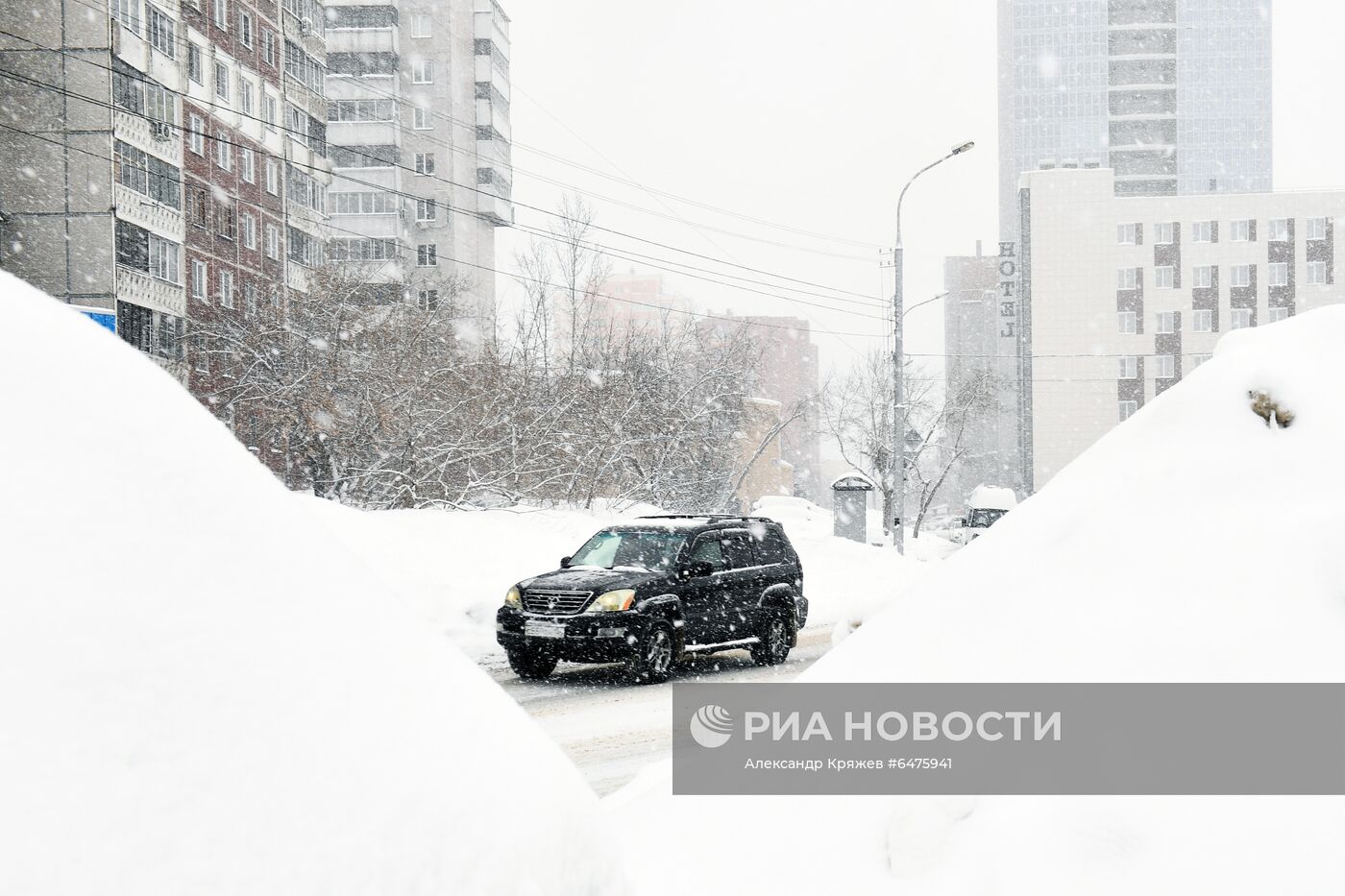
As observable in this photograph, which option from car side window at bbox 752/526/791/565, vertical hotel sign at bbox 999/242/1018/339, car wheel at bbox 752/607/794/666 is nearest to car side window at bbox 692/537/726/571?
car side window at bbox 752/526/791/565

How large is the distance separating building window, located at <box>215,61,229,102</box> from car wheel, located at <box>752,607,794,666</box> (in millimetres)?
40068

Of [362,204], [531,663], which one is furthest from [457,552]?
[362,204]

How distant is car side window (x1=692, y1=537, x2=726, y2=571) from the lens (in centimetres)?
1202

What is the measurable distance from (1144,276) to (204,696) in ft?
288

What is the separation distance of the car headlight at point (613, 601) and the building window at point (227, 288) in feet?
125

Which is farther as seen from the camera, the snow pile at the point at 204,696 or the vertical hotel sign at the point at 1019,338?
the vertical hotel sign at the point at 1019,338

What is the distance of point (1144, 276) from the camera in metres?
81.8

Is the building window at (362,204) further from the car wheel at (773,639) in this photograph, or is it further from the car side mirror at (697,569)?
the car side mirror at (697,569)

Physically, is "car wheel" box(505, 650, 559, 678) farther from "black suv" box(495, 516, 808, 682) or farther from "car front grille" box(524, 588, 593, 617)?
"car front grille" box(524, 588, 593, 617)

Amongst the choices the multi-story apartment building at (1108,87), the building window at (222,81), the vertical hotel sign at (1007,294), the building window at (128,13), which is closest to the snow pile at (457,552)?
the building window at (128,13)

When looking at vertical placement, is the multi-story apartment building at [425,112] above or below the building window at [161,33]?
above

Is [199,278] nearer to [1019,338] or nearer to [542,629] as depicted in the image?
[542,629]

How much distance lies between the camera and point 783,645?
12.7 meters

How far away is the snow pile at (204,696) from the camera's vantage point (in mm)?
1273
